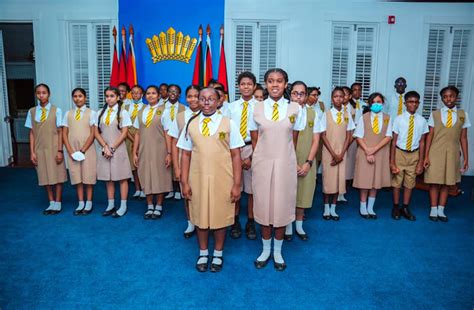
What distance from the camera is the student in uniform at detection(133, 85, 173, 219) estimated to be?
408cm

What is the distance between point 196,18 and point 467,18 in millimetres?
4481

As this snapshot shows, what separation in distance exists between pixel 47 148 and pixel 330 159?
3017 millimetres

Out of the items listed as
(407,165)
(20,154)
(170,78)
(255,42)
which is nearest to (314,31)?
(255,42)

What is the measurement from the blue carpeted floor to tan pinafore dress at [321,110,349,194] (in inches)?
15.5

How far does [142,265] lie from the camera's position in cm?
297

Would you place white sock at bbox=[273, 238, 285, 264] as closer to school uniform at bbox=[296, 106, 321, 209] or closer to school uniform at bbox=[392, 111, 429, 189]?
school uniform at bbox=[296, 106, 321, 209]

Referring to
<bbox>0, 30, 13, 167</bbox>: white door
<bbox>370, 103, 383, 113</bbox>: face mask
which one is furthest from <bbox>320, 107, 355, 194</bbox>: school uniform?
<bbox>0, 30, 13, 167</bbox>: white door

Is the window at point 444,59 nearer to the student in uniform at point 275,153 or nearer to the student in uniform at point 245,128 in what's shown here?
the student in uniform at point 245,128

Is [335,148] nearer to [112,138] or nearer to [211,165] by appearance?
[211,165]

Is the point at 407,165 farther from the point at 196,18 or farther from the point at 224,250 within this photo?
the point at 196,18

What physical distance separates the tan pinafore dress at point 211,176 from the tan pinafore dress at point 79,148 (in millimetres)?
1783

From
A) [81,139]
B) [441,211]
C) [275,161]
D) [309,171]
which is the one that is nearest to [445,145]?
[441,211]

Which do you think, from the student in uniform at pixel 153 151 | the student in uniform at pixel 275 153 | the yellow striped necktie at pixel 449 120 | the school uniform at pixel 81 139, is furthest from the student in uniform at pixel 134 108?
the yellow striped necktie at pixel 449 120

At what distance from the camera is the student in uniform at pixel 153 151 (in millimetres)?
4078
